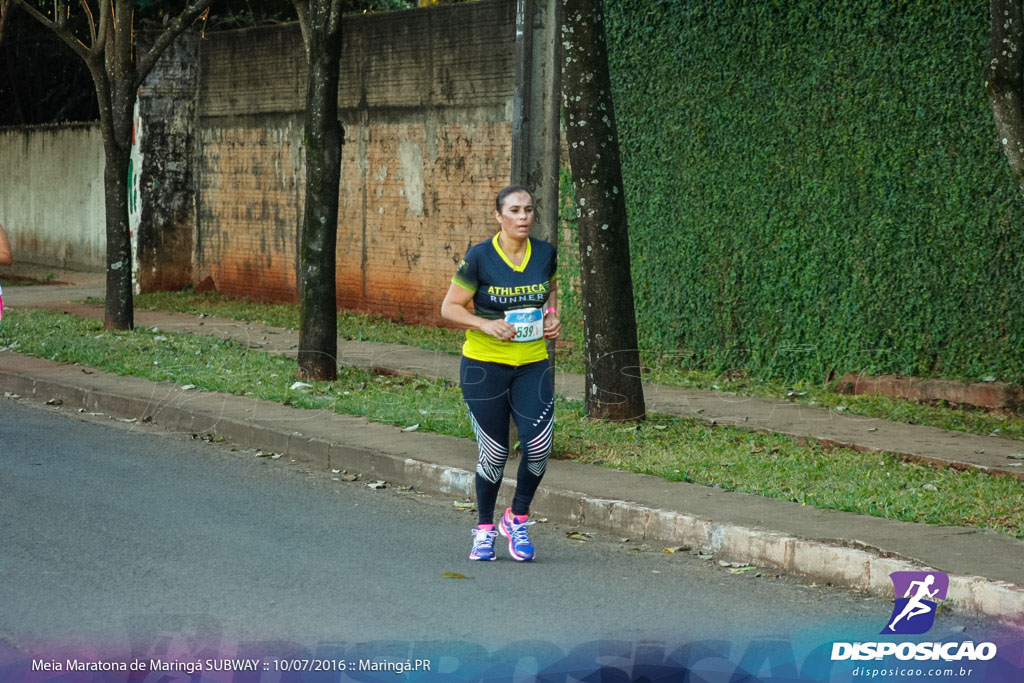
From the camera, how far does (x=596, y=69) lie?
31.7 ft

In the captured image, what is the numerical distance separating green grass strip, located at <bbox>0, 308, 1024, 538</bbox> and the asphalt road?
1.16m

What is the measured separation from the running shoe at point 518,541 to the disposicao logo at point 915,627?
1674 mm

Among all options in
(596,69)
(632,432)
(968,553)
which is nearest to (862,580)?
(968,553)

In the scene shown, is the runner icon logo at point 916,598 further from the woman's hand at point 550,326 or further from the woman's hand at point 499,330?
the woman's hand at point 499,330

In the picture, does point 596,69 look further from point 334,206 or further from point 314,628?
point 314,628

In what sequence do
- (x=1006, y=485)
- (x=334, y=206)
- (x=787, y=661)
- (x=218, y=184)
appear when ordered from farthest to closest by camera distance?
1. (x=218, y=184)
2. (x=334, y=206)
3. (x=1006, y=485)
4. (x=787, y=661)

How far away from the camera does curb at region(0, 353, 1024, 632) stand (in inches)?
243

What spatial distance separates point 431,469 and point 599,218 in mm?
2334

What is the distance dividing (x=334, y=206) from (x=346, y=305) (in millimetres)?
5901

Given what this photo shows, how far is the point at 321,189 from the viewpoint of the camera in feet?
39.7

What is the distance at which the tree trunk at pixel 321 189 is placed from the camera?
12.1 m

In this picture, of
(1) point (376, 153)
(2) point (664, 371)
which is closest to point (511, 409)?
(2) point (664, 371)

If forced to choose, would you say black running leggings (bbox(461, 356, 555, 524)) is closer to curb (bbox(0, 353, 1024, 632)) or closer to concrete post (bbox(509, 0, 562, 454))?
curb (bbox(0, 353, 1024, 632))

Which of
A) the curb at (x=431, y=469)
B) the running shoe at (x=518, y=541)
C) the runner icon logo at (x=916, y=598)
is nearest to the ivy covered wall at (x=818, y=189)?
the curb at (x=431, y=469)
